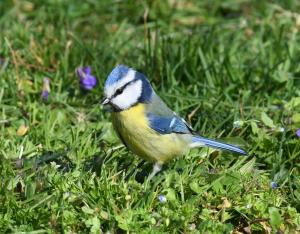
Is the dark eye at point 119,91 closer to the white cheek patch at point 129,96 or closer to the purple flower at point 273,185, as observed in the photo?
the white cheek patch at point 129,96

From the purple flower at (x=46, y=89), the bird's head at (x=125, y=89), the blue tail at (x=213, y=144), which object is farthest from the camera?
the purple flower at (x=46, y=89)

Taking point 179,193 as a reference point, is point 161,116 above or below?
above

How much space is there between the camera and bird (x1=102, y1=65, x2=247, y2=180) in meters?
3.60

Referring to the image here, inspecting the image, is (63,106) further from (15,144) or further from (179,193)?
(179,193)

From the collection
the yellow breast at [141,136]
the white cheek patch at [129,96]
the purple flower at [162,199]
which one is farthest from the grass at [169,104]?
the white cheek patch at [129,96]

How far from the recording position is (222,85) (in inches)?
183

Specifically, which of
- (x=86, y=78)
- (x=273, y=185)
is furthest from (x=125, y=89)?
(x=86, y=78)

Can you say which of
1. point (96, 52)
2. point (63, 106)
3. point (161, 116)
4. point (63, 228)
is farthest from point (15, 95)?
point (63, 228)

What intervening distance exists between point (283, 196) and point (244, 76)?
4.08 ft

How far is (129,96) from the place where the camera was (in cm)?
366

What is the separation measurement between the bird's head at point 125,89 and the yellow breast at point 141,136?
0.04m

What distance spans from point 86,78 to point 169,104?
0.55m

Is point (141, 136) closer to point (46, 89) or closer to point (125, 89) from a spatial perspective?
point (125, 89)

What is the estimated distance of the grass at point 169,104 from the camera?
3.31 m
